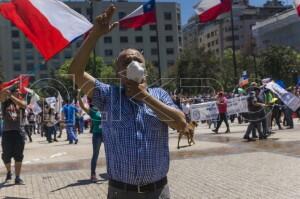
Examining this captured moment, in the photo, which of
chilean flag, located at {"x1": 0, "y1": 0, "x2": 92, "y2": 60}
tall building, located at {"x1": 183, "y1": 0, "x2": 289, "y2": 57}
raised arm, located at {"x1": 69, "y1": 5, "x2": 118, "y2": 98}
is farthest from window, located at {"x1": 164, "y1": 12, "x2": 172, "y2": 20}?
raised arm, located at {"x1": 69, "y1": 5, "x2": 118, "y2": 98}

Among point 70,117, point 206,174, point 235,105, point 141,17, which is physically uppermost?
→ point 141,17

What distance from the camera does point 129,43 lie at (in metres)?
129

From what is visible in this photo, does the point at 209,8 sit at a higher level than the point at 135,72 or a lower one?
higher

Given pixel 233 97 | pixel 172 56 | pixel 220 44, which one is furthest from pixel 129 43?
pixel 233 97

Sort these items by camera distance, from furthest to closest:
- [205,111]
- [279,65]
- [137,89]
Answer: [279,65]
[205,111]
[137,89]

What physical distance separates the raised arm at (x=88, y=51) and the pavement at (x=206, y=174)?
15.2 feet

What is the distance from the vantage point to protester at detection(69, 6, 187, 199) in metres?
3.70

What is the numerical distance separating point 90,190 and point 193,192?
6.00 feet

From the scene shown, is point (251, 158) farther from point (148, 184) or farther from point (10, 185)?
point (148, 184)

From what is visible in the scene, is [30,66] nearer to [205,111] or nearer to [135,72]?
[205,111]

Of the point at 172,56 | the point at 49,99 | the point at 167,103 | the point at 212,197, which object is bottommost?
the point at 212,197

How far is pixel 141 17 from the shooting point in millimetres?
21391

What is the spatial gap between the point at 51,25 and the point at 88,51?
4.04m

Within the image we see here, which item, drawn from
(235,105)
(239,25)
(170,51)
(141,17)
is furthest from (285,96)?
(239,25)
